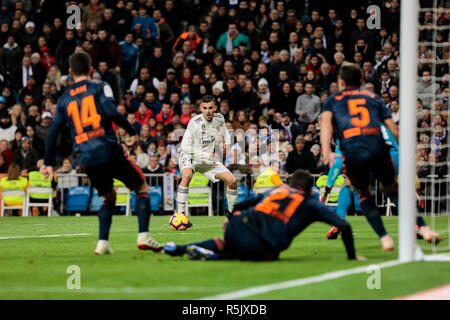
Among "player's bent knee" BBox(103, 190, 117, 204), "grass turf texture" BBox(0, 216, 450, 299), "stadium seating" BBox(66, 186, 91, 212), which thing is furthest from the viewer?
"stadium seating" BBox(66, 186, 91, 212)

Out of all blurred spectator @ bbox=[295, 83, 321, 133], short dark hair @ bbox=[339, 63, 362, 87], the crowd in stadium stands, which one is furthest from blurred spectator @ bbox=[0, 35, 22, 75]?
short dark hair @ bbox=[339, 63, 362, 87]

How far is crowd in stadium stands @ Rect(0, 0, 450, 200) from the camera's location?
21375 millimetres

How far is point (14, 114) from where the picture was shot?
23.0 metres

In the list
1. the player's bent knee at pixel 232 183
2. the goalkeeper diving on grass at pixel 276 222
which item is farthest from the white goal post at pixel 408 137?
the player's bent knee at pixel 232 183

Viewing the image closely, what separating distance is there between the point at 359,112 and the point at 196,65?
576 inches

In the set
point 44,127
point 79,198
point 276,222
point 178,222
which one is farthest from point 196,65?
point 276,222

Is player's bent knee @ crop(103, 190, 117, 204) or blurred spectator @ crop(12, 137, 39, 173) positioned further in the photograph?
blurred spectator @ crop(12, 137, 39, 173)

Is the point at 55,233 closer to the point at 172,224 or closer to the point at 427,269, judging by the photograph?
the point at 172,224

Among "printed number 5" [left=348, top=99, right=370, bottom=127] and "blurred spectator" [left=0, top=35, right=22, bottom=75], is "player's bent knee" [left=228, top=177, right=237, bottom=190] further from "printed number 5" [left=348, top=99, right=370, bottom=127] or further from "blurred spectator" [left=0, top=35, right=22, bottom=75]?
"blurred spectator" [left=0, top=35, right=22, bottom=75]

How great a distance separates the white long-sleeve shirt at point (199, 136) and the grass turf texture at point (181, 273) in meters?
3.78

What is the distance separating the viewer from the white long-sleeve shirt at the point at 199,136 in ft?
47.8

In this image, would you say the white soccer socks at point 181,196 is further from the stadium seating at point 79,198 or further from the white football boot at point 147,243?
the stadium seating at point 79,198

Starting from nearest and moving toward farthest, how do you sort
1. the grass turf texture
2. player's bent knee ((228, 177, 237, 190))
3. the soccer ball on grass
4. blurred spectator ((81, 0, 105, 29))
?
the grass turf texture
the soccer ball on grass
player's bent knee ((228, 177, 237, 190))
blurred spectator ((81, 0, 105, 29))

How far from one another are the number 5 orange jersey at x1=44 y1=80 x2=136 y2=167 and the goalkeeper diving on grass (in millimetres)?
1881
